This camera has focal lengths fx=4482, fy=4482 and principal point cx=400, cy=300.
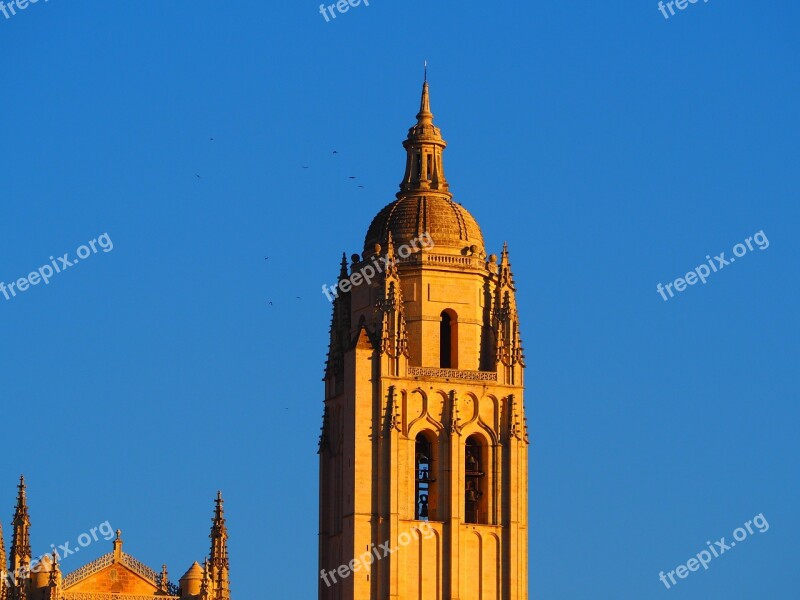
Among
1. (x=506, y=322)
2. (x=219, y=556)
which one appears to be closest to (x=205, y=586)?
(x=219, y=556)

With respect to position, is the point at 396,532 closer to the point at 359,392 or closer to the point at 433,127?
the point at 359,392

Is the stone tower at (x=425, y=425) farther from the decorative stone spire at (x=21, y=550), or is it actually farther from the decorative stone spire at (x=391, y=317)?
the decorative stone spire at (x=21, y=550)

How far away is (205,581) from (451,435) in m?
13.3

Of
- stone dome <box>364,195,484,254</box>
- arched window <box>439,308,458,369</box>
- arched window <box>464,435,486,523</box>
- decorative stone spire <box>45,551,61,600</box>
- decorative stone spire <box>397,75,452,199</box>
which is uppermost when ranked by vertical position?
decorative stone spire <box>397,75,452,199</box>

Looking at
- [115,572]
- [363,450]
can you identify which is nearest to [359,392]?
[363,450]

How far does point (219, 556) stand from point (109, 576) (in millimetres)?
4145

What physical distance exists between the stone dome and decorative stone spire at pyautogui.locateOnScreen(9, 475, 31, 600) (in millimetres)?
18816

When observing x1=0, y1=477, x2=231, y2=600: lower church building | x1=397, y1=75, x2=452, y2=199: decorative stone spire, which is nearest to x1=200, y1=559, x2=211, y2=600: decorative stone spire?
x1=0, y1=477, x2=231, y2=600: lower church building

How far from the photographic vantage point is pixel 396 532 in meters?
171

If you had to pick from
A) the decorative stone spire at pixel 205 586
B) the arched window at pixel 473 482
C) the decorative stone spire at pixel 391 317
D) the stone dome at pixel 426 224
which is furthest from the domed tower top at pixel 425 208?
the decorative stone spire at pixel 205 586

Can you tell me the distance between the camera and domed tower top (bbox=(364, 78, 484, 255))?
176 m

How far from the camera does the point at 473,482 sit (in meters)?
174

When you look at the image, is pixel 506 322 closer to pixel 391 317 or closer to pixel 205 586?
pixel 391 317

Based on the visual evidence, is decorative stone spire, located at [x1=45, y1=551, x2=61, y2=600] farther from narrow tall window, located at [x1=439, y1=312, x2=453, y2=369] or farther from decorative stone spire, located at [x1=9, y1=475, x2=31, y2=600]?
narrow tall window, located at [x1=439, y1=312, x2=453, y2=369]
